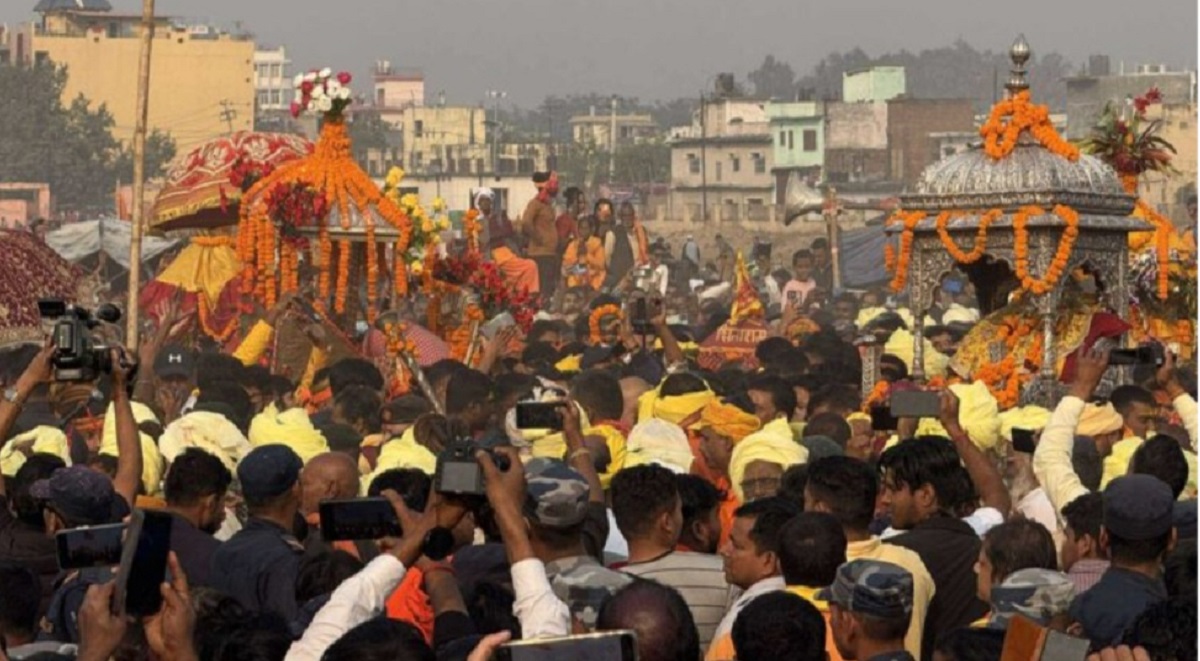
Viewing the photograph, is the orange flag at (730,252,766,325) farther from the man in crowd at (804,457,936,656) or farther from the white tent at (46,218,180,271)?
the white tent at (46,218,180,271)

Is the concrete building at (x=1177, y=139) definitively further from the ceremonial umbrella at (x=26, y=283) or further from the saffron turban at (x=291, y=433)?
the saffron turban at (x=291, y=433)

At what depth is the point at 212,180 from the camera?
23328 mm

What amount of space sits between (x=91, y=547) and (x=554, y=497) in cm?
Answer: 161

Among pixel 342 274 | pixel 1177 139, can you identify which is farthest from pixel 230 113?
pixel 342 274

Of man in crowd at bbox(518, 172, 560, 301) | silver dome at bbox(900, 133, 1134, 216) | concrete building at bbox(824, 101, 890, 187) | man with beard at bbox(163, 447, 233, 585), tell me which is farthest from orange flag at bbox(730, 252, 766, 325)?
concrete building at bbox(824, 101, 890, 187)

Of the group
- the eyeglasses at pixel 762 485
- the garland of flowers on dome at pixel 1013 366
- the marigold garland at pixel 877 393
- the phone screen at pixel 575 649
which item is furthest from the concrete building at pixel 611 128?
the phone screen at pixel 575 649

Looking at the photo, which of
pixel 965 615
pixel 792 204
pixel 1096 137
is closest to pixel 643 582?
pixel 965 615

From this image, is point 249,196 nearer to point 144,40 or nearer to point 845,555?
point 144,40

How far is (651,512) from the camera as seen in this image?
9.11 meters

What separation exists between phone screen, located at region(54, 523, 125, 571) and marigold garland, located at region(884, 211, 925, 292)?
34.0 ft

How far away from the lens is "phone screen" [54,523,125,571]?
23.2 ft

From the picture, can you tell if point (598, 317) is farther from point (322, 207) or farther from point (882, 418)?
point (882, 418)

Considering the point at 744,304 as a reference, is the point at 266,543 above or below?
below

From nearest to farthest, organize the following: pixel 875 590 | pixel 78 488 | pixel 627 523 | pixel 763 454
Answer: pixel 875 590
pixel 627 523
pixel 78 488
pixel 763 454
